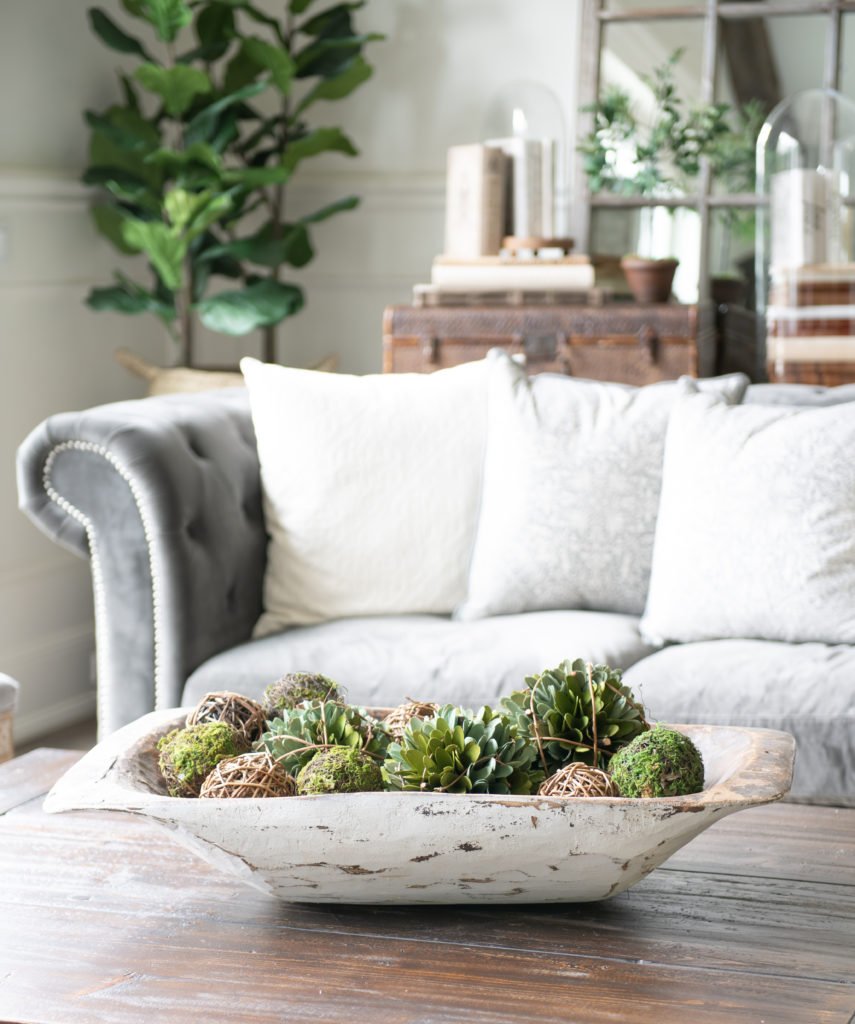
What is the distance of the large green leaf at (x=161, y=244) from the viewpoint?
3039mm

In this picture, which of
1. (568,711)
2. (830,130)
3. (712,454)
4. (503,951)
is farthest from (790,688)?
(830,130)

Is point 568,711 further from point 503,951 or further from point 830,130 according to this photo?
point 830,130

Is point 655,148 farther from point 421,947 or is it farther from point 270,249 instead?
point 421,947

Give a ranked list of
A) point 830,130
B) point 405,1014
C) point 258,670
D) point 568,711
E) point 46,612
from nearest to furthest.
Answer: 1. point 405,1014
2. point 568,711
3. point 258,670
4. point 830,130
5. point 46,612

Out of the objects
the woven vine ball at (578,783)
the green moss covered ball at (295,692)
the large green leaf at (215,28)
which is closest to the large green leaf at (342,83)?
the large green leaf at (215,28)

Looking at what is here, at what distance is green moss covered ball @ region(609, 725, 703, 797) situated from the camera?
0.96m

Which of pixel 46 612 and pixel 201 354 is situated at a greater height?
pixel 201 354

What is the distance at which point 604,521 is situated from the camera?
2.08 meters

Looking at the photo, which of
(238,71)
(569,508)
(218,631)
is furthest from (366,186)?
(218,631)

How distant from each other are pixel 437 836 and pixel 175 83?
2482mm

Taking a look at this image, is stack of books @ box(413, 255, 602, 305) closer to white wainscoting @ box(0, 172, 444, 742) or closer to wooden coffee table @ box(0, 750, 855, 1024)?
white wainscoting @ box(0, 172, 444, 742)

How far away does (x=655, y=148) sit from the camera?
2.93 meters

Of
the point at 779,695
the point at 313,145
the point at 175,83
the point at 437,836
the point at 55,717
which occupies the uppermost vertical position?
the point at 175,83

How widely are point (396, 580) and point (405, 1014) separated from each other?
1306 mm
